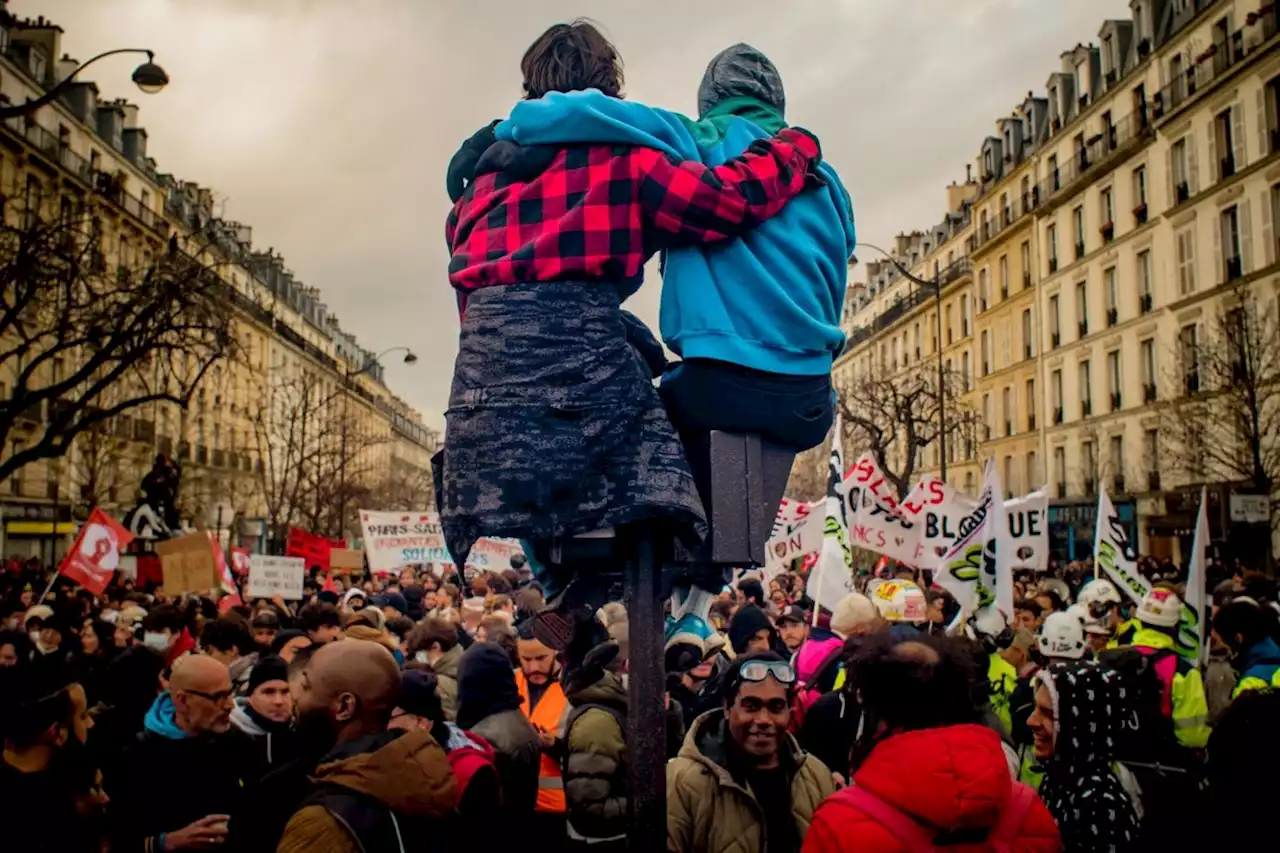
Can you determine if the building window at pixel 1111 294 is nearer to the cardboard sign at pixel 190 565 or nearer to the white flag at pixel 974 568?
the white flag at pixel 974 568

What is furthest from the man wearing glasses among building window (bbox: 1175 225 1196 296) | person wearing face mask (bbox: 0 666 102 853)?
building window (bbox: 1175 225 1196 296)

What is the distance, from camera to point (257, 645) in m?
8.20

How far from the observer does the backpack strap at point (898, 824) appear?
2604mm

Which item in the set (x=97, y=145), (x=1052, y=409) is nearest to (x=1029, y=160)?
(x=1052, y=409)

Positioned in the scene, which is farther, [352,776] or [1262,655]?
[1262,655]

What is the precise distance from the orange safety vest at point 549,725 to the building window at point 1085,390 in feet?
148

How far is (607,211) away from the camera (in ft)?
8.71

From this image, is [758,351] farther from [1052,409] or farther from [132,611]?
[1052,409]

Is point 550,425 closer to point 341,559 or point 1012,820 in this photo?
point 1012,820

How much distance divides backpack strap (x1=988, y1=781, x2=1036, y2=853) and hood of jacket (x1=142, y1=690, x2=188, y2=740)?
10.5 feet

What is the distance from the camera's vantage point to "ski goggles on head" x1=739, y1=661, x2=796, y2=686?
13.7 ft

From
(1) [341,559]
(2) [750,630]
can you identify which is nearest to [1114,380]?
(1) [341,559]

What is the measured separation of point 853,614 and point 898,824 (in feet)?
13.0

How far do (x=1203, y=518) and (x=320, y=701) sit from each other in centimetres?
907
